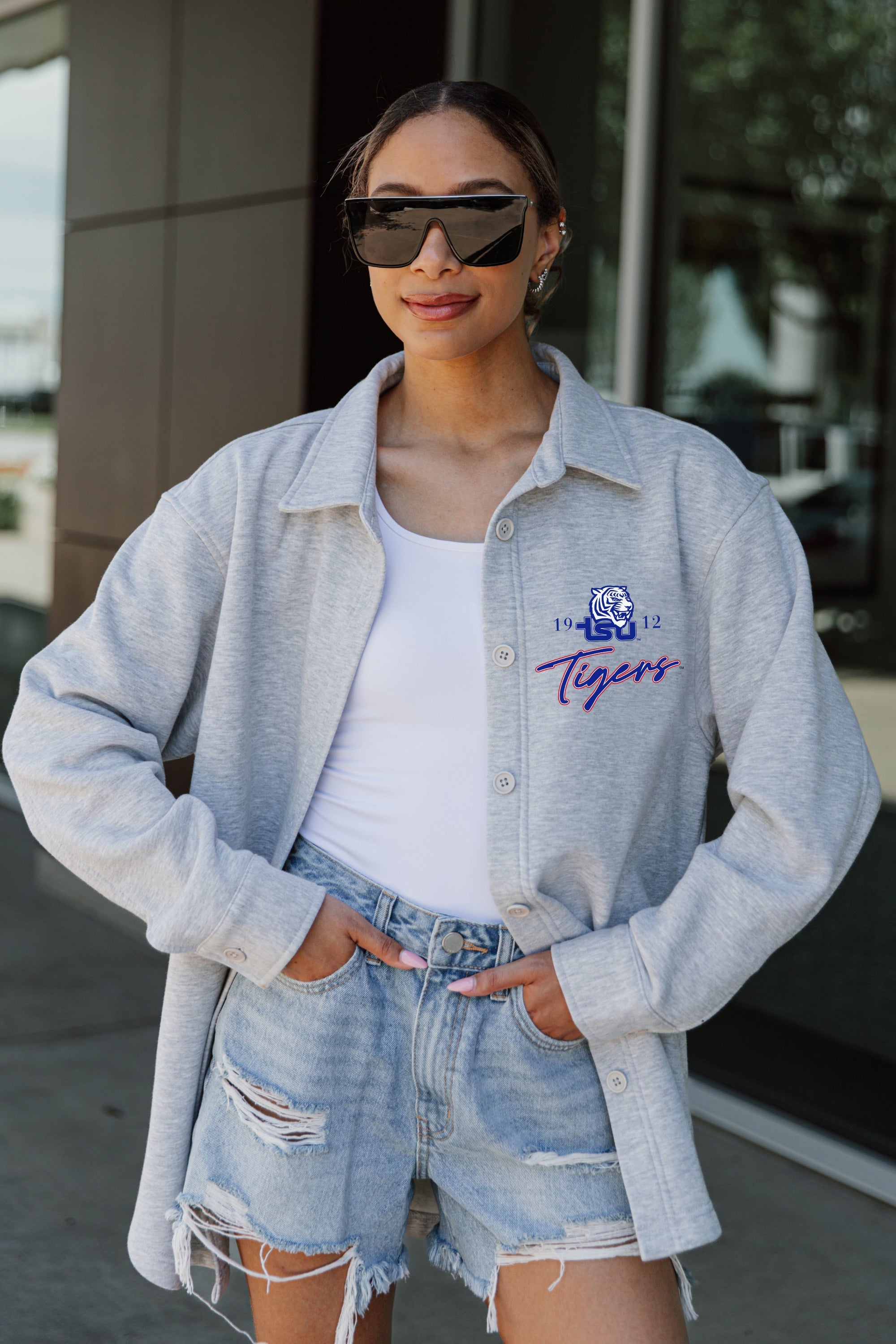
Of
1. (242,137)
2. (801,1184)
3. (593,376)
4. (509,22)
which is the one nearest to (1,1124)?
(801,1184)

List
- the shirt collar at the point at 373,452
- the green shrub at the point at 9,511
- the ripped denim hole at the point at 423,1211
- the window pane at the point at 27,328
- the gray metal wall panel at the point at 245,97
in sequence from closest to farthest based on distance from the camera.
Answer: the shirt collar at the point at 373,452 → the ripped denim hole at the point at 423,1211 → the gray metal wall panel at the point at 245,97 → the window pane at the point at 27,328 → the green shrub at the point at 9,511

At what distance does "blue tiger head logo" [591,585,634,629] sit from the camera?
173cm

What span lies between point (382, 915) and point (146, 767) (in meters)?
0.34

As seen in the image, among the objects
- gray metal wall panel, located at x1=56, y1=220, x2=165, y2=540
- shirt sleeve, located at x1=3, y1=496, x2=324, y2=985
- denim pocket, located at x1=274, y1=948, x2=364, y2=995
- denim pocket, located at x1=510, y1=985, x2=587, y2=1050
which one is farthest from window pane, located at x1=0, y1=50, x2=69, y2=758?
denim pocket, located at x1=510, y1=985, x2=587, y2=1050

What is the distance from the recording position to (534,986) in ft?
5.64

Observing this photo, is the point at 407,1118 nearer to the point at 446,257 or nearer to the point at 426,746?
the point at 426,746

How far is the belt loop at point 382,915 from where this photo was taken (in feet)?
5.72

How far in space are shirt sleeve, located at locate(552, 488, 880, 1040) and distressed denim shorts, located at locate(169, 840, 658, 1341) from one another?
0.35ft

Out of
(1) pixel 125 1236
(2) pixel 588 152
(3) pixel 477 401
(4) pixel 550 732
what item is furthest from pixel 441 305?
(2) pixel 588 152

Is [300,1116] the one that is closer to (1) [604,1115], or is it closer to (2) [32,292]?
(1) [604,1115]

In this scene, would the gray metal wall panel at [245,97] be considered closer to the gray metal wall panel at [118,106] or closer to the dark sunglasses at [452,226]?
the gray metal wall panel at [118,106]

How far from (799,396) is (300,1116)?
512cm

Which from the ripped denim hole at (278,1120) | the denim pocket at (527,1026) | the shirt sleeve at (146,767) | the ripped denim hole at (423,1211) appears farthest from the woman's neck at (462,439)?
the ripped denim hole at (423,1211)

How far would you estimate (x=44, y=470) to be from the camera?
279 inches
